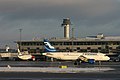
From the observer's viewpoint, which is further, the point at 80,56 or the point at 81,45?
the point at 81,45

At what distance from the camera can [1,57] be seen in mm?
168375

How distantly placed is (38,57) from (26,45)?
19.0 m

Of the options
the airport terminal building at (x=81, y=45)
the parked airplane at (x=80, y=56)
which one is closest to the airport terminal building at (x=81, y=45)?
the airport terminal building at (x=81, y=45)

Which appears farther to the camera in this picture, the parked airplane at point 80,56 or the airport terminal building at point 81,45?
the airport terminal building at point 81,45

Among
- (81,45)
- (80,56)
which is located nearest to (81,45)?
(81,45)

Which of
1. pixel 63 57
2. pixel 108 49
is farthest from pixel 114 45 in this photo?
pixel 63 57

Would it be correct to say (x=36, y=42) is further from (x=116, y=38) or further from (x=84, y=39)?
(x=116, y=38)

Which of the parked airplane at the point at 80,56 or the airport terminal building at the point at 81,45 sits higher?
the airport terminal building at the point at 81,45

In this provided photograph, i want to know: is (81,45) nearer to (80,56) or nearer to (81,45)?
(81,45)

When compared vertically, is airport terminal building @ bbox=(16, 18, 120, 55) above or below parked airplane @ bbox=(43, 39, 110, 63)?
above

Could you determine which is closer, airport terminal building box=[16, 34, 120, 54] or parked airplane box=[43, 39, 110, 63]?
parked airplane box=[43, 39, 110, 63]

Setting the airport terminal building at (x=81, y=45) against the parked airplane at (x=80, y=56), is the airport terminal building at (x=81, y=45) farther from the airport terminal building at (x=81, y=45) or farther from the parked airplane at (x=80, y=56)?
the parked airplane at (x=80, y=56)

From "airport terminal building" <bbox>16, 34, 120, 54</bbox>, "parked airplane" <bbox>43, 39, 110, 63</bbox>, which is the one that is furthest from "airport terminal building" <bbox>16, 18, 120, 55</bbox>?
"parked airplane" <bbox>43, 39, 110, 63</bbox>

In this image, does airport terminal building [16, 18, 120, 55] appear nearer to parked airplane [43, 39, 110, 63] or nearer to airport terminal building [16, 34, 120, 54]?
airport terminal building [16, 34, 120, 54]
